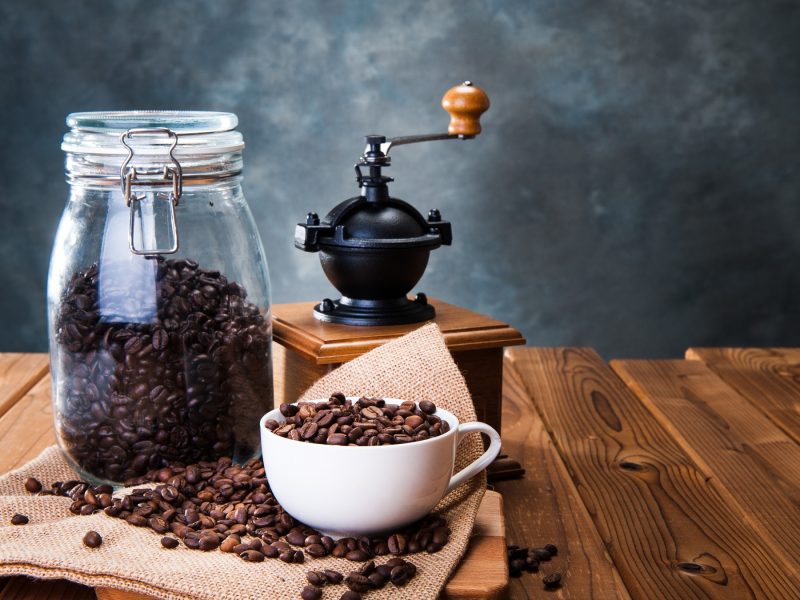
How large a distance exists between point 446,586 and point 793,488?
1.97 feet

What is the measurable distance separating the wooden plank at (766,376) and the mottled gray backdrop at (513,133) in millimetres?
1257

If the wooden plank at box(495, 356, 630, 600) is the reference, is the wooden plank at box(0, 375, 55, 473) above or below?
below

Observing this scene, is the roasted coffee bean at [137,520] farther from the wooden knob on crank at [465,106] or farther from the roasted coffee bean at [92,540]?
the wooden knob on crank at [465,106]

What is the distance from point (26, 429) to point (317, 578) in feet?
2.65

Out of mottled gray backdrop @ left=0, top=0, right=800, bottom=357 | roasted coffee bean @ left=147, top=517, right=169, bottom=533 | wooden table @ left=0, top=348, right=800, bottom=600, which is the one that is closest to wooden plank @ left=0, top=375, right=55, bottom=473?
wooden table @ left=0, top=348, right=800, bottom=600

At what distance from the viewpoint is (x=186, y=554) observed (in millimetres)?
989

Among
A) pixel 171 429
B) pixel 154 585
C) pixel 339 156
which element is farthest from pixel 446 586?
pixel 339 156

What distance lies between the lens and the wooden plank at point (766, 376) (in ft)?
Answer: 5.51

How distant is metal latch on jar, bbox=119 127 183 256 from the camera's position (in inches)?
46.7

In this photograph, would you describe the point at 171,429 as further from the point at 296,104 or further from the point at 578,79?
the point at 578,79

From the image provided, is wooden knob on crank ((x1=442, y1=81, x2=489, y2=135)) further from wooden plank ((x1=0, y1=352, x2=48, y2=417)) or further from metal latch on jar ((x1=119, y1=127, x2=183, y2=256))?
wooden plank ((x1=0, y1=352, x2=48, y2=417))

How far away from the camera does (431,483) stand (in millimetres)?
1022

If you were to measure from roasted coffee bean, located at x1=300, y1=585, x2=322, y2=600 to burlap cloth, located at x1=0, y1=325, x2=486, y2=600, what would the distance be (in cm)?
1

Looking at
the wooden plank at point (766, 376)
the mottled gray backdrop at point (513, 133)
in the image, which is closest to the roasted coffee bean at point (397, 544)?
the wooden plank at point (766, 376)
